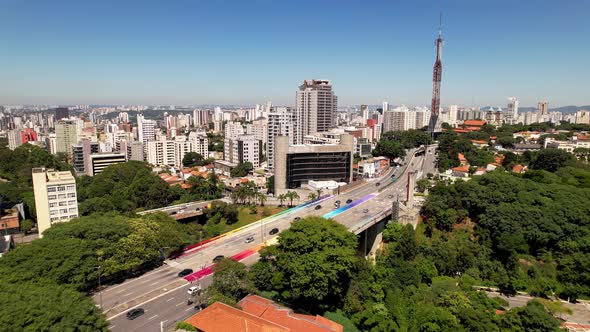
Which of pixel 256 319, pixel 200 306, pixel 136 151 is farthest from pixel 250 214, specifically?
pixel 136 151

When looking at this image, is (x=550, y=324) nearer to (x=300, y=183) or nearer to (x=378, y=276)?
(x=378, y=276)

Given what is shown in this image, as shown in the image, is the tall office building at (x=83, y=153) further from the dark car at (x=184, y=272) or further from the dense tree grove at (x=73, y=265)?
the dark car at (x=184, y=272)

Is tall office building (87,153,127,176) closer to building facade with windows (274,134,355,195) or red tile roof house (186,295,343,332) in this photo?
building facade with windows (274,134,355,195)

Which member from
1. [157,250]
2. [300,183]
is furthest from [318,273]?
[300,183]

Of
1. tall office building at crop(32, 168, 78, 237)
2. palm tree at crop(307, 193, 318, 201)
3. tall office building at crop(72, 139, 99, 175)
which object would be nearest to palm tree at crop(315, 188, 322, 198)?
palm tree at crop(307, 193, 318, 201)

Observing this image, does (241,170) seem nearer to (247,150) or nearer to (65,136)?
(247,150)

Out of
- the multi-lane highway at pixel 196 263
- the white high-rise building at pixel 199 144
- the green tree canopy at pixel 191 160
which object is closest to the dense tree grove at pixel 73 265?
the multi-lane highway at pixel 196 263
